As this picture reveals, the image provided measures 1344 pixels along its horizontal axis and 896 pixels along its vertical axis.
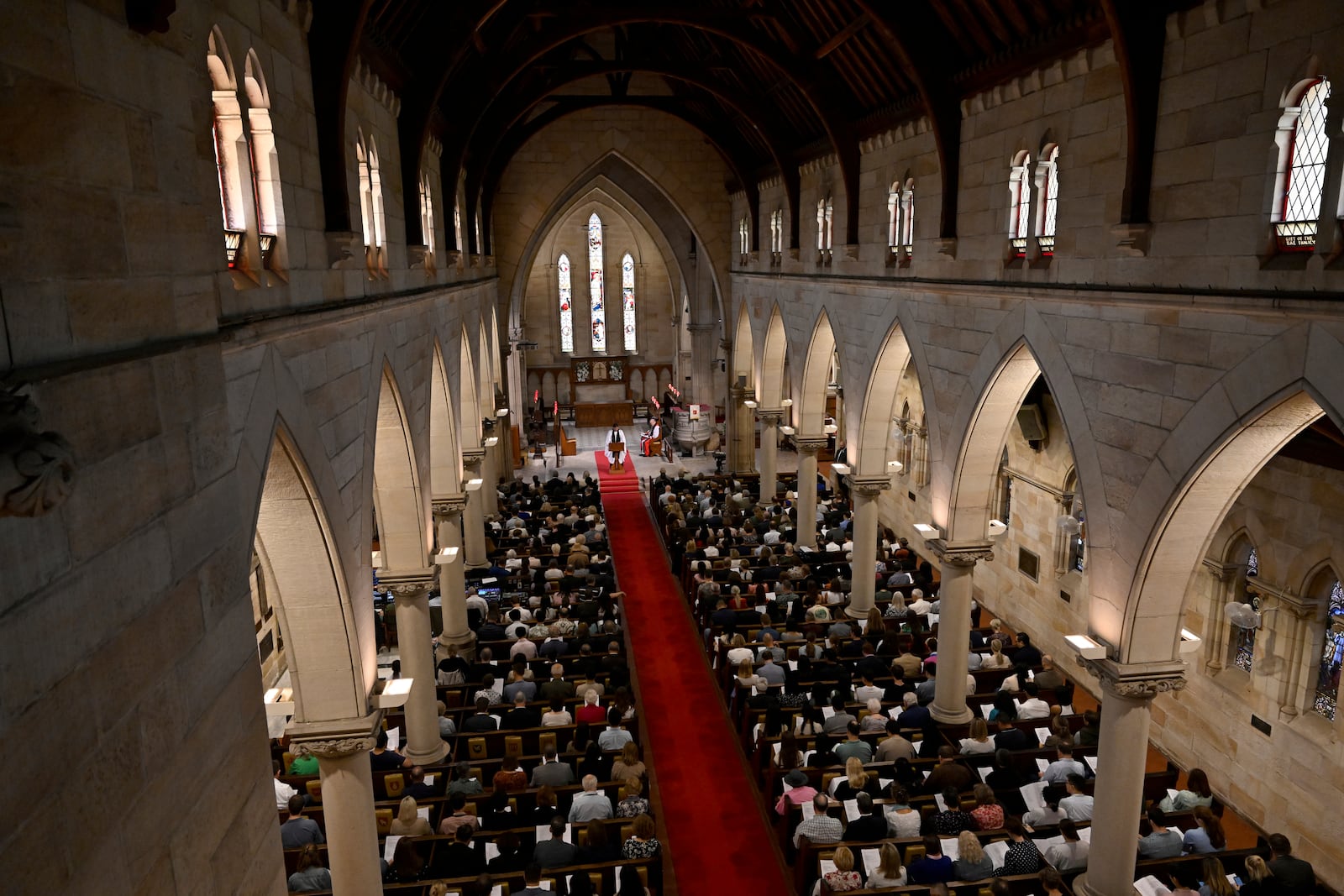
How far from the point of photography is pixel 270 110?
22.2 feet

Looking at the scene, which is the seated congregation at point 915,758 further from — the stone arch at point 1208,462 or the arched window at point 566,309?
the arched window at point 566,309

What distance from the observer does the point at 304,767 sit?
12.3 meters

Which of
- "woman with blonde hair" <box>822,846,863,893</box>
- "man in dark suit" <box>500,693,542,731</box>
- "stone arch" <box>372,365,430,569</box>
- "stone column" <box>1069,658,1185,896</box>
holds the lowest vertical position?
"man in dark suit" <box>500,693,542,731</box>

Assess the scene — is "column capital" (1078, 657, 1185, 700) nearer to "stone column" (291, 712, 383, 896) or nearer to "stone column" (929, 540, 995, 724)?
"stone column" (929, 540, 995, 724)

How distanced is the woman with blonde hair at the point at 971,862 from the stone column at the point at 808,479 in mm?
12162

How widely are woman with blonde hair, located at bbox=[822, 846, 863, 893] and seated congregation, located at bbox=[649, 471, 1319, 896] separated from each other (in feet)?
0.06

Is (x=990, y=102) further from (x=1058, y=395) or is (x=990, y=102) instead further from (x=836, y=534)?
(x=836, y=534)

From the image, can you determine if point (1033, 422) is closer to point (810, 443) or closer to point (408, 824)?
point (810, 443)

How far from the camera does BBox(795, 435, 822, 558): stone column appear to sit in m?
21.5

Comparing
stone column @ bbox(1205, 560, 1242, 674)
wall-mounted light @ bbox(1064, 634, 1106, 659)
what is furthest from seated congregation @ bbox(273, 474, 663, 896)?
stone column @ bbox(1205, 560, 1242, 674)

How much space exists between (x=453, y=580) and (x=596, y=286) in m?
28.8

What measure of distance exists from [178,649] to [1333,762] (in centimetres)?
1244

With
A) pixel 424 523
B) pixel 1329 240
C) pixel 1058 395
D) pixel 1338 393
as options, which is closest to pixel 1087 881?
pixel 1058 395

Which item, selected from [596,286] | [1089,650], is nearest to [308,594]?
[1089,650]
